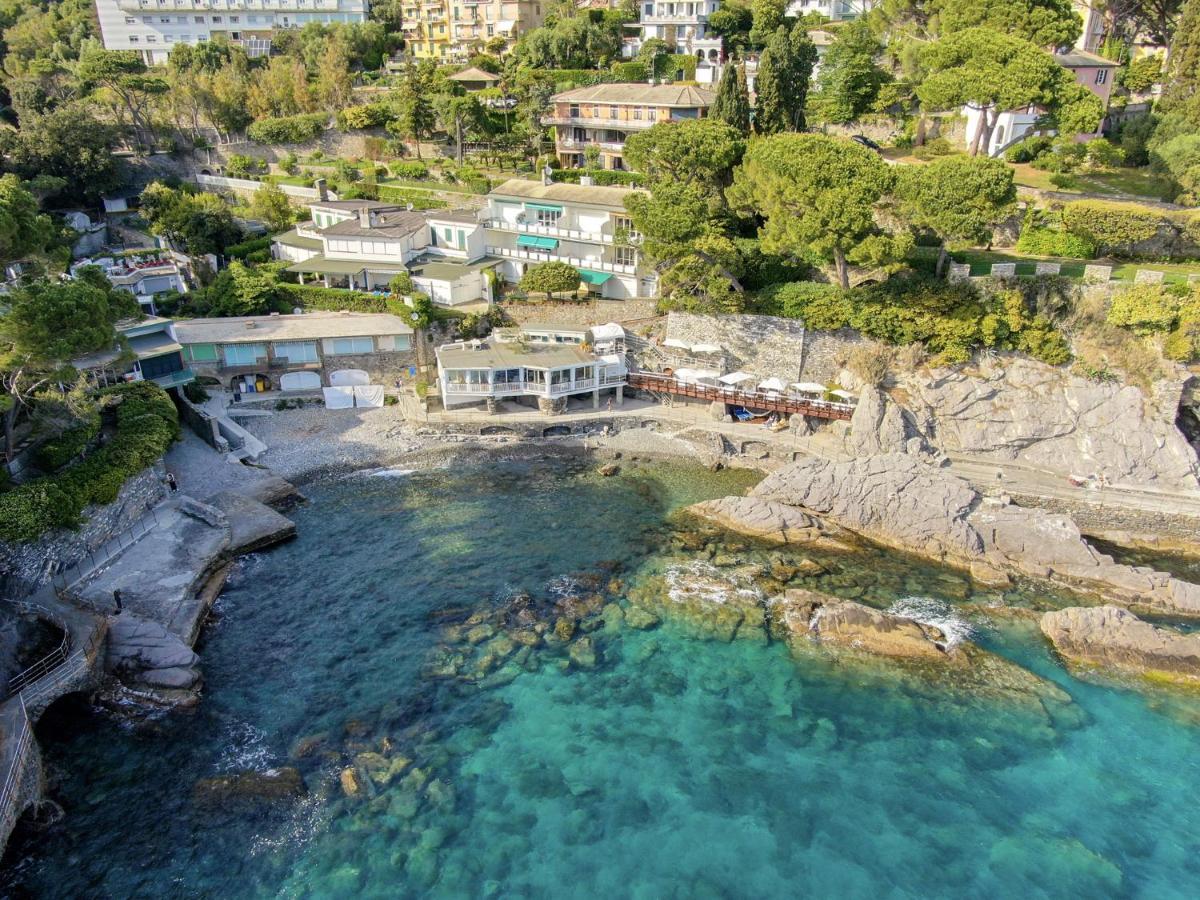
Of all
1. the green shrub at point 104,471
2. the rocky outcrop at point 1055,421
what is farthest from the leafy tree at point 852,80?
the green shrub at point 104,471

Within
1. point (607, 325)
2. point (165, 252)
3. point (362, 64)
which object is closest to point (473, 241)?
point (607, 325)

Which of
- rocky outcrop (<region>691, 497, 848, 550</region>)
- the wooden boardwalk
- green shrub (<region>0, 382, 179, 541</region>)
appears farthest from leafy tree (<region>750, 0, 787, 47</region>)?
green shrub (<region>0, 382, 179, 541</region>)

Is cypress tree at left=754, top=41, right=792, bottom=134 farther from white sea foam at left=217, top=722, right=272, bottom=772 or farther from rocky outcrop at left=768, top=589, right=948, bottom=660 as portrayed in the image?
white sea foam at left=217, top=722, right=272, bottom=772

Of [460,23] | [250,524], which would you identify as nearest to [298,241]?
[250,524]

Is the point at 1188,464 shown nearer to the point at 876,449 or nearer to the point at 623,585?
the point at 876,449

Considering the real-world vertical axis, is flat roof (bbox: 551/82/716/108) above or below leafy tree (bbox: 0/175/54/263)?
above

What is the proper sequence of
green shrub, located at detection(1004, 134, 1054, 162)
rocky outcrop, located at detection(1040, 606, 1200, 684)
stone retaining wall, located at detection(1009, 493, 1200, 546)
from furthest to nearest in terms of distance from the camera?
green shrub, located at detection(1004, 134, 1054, 162), stone retaining wall, located at detection(1009, 493, 1200, 546), rocky outcrop, located at detection(1040, 606, 1200, 684)

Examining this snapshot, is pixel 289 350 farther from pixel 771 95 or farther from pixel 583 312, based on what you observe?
pixel 771 95

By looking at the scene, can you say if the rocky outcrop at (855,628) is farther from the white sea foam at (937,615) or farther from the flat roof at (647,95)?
the flat roof at (647,95)
